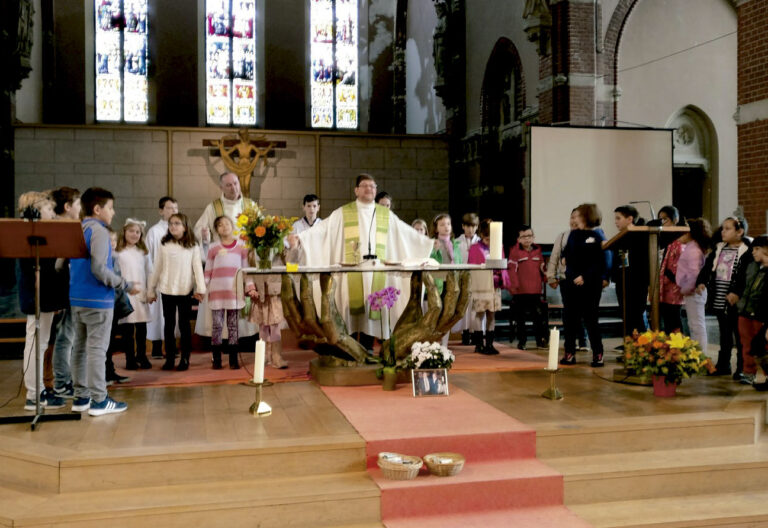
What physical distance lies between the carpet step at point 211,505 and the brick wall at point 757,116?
21.6 feet

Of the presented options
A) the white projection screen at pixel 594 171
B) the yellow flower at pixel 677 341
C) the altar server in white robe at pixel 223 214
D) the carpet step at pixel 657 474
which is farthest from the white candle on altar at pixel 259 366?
the white projection screen at pixel 594 171

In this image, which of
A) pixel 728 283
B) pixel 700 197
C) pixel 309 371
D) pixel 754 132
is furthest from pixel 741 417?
pixel 700 197

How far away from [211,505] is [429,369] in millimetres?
2276

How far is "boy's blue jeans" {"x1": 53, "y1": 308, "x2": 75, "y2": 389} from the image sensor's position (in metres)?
5.53

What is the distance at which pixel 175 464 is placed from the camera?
4.27 m

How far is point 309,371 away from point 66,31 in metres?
13.6

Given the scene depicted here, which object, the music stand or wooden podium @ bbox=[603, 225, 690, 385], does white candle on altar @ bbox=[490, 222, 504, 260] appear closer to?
wooden podium @ bbox=[603, 225, 690, 385]

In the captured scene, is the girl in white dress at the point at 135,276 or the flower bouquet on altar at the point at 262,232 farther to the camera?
the girl in white dress at the point at 135,276

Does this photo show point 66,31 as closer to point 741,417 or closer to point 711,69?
point 711,69

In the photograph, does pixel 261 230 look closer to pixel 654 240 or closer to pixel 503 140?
pixel 654 240

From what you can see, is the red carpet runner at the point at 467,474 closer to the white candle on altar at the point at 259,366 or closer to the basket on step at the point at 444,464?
the basket on step at the point at 444,464

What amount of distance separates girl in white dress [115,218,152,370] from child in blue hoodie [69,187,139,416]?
160 cm

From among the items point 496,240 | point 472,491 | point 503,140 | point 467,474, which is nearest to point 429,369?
point 496,240

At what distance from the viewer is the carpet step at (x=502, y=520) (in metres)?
4.12
